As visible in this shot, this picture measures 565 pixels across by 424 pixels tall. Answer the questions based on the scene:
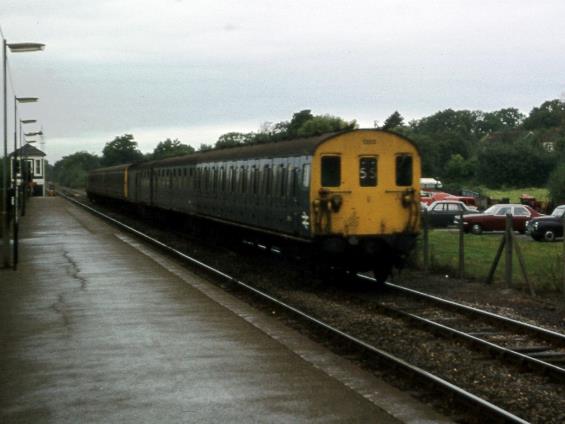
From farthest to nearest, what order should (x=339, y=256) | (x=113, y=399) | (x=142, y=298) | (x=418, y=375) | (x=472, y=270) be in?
(x=472, y=270)
(x=339, y=256)
(x=142, y=298)
(x=418, y=375)
(x=113, y=399)

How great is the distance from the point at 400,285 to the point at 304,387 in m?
10.0

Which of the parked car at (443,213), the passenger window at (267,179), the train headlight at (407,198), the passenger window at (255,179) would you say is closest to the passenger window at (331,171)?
the train headlight at (407,198)

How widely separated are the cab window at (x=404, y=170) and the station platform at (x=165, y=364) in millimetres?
4040

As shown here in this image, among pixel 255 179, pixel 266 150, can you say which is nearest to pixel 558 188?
pixel 255 179

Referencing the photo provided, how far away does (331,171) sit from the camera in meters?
17.9

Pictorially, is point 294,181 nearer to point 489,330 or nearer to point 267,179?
point 267,179

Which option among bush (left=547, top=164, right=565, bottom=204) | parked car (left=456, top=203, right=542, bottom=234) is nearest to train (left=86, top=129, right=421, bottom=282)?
parked car (left=456, top=203, right=542, bottom=234)

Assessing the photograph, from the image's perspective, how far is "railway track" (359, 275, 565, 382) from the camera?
36.1 feet

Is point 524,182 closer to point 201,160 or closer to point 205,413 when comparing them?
point 201,160

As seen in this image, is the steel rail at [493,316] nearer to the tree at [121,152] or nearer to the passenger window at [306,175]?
the passenger window at [306,175]

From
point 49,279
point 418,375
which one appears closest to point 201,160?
point 49,279

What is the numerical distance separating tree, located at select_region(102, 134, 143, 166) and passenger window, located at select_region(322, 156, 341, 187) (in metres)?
132

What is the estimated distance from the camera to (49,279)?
2006 cm

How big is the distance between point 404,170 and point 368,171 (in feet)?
2.59
